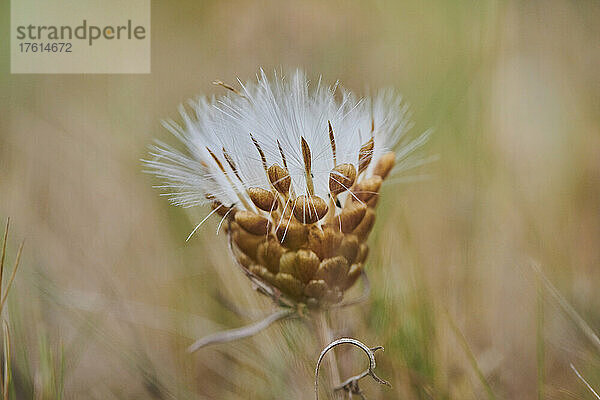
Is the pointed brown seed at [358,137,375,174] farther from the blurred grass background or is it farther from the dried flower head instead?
the blurred grass background

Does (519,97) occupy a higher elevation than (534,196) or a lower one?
higher

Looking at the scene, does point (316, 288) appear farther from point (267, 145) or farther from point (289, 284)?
point (267, 145)

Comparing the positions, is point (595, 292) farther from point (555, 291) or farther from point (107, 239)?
point (107, 239)

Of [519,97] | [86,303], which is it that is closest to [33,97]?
[86,303]

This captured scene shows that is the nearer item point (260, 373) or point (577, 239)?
point (260, 373)

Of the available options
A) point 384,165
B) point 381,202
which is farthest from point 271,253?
point 381,202

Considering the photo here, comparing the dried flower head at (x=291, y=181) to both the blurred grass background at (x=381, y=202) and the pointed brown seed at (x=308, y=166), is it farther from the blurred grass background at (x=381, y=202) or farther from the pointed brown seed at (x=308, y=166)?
the blurred grass background at (x=381, y=202)

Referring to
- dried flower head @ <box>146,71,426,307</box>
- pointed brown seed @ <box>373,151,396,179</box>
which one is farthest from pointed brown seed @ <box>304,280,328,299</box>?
pointed brown seed @ <box>373,151,396,179</box>
